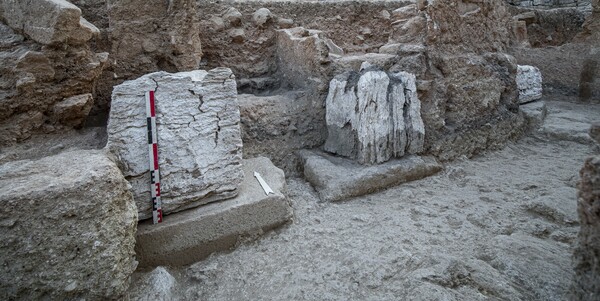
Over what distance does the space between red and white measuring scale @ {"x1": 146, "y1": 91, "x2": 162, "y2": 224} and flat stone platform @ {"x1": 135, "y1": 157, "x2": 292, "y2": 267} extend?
0.08 metres

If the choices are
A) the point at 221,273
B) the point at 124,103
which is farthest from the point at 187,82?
the point at 221,273

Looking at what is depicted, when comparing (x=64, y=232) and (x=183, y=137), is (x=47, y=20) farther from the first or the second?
(x=64, y=232)

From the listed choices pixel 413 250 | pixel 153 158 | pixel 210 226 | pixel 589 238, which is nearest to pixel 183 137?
pixel 153 158

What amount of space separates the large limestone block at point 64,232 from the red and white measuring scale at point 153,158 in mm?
395

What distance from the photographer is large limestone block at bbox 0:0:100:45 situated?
2.04 metres

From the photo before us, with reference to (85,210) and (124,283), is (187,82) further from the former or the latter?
(124,283)

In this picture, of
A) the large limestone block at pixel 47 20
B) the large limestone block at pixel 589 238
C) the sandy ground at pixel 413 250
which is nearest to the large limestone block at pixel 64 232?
the sandy ground at pixel 413 250

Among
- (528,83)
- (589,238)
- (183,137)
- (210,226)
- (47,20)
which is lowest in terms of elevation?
(210,226)

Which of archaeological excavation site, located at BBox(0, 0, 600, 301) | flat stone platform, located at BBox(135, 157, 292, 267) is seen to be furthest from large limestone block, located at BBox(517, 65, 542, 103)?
flat stone platform, located at BBox(135, 157, 292, 267)

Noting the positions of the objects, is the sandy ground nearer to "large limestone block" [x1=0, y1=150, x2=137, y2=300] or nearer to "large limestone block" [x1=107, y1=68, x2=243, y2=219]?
"large limestone block" [x1=0, y1=150, x2=137, y2=300]

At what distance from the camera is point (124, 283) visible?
1565mm

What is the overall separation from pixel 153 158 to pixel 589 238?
2.01 meters

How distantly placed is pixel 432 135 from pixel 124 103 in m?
2.63

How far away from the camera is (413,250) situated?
211 cm
